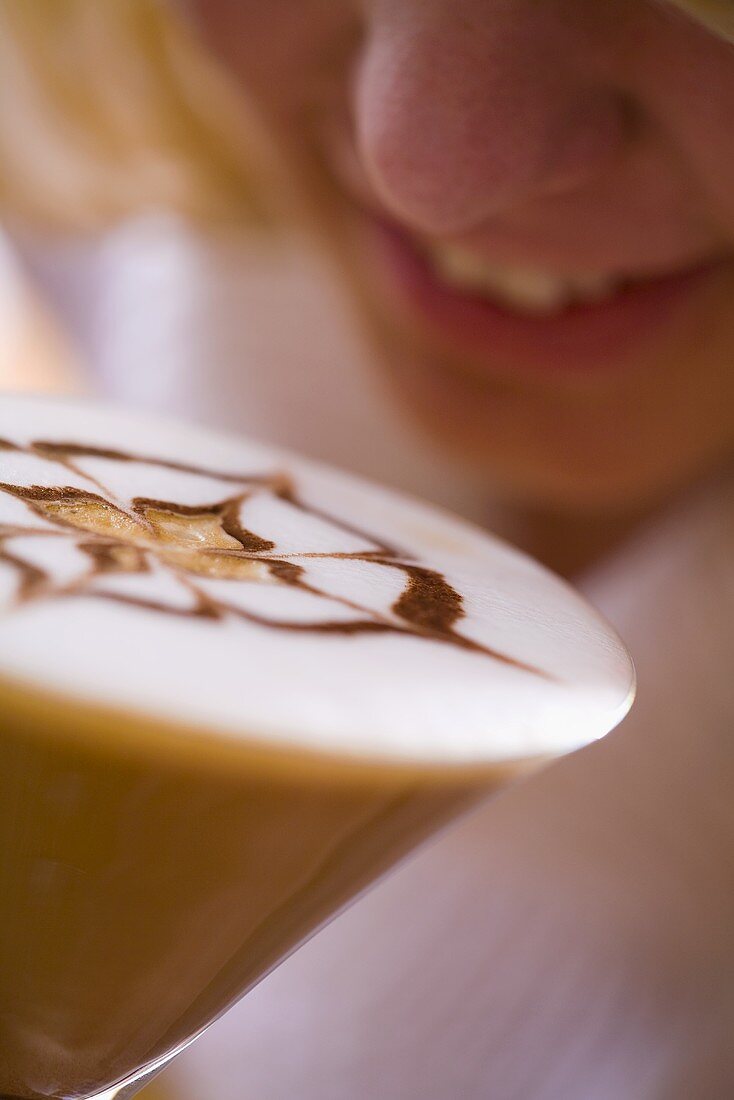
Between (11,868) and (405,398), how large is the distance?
562mm

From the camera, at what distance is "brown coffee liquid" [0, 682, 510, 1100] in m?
0.19

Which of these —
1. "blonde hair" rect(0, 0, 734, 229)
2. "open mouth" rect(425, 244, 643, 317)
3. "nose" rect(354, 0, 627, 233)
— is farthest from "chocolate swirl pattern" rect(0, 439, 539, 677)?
"blonde hair" rect(0, 0, 734, 229)

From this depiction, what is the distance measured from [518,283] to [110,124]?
1.84 ft

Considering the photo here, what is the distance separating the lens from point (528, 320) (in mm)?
671

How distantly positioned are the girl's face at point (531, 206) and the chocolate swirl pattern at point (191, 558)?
0.19 meters

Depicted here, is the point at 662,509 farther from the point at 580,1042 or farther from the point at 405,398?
the point at 580,1042

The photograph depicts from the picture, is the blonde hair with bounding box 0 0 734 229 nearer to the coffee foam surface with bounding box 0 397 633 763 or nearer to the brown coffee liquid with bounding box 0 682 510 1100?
the coffee foam surface with bounding box 0 397 633 763

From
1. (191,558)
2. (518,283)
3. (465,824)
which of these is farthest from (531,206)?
(465,824)

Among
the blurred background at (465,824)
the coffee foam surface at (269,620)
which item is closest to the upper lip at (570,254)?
the blurred background at (465,824)

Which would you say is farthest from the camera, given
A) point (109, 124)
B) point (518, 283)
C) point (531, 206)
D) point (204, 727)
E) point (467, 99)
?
point (109, 124)

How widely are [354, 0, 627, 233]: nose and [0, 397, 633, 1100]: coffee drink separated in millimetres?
188

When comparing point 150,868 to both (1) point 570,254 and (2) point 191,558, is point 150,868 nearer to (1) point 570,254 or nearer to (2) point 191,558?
(2) point 191,558

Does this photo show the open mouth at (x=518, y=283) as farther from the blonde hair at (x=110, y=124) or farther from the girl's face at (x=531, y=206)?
the blonde hair at (x=110, y=124)

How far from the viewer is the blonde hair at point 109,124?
894 mm
